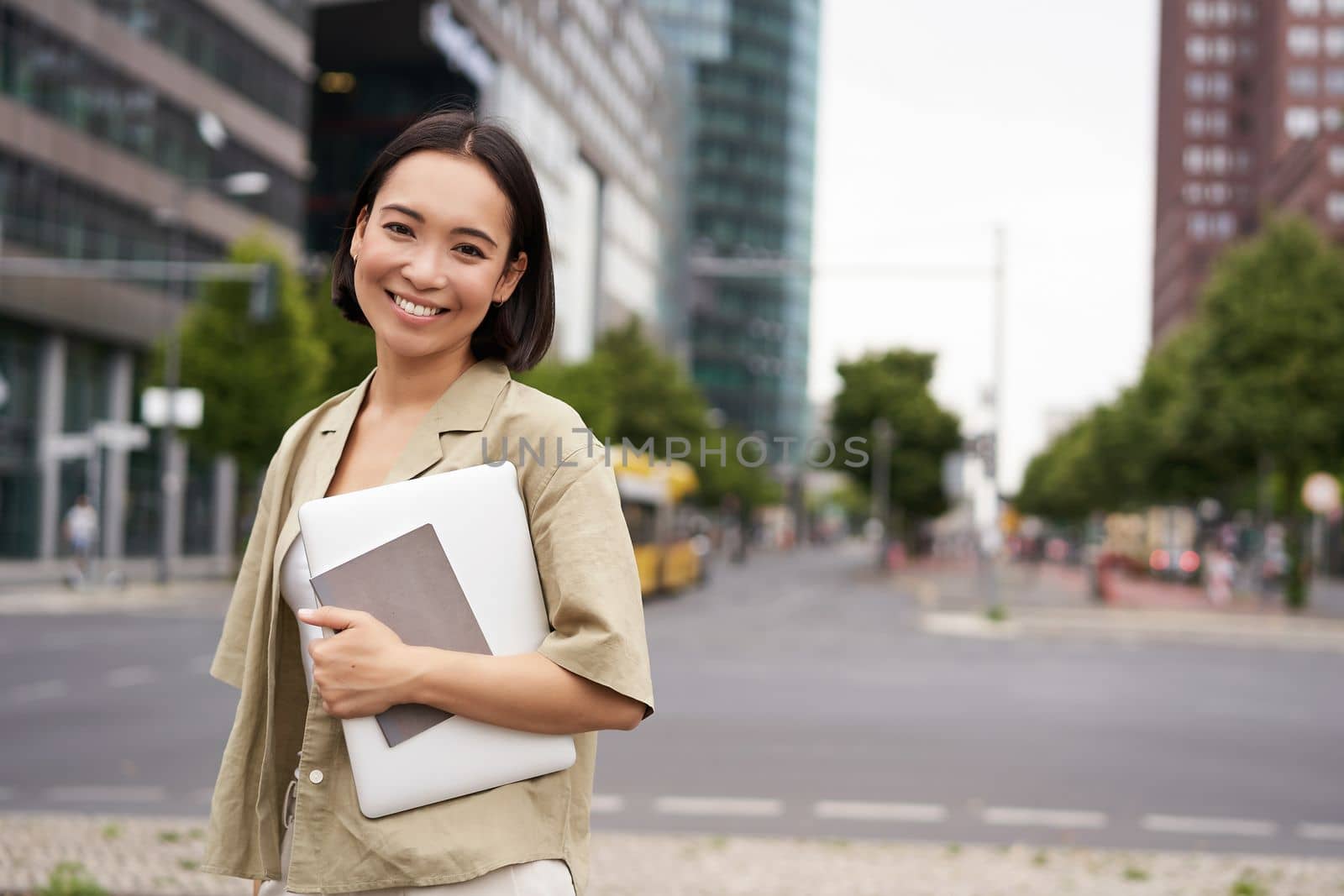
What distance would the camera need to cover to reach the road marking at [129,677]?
515 inches

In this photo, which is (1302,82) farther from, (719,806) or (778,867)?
(778,867)

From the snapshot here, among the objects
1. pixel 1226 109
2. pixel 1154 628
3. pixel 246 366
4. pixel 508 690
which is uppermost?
pixel 1226 109

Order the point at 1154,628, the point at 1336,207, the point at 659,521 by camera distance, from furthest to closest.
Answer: the point at 1336,207 < the point at 659,521 < the point at 1154,628

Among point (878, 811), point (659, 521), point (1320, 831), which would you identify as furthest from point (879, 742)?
point (659, 521)

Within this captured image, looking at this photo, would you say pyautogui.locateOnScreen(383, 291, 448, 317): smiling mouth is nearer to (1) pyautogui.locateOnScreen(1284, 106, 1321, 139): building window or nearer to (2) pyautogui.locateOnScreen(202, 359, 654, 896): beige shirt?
(2) pyautogui.locateOnScreen(202, 359, 654, 896): beige shirt

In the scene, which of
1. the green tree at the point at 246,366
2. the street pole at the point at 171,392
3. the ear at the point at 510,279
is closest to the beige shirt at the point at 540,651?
the ear at the point at 510,279

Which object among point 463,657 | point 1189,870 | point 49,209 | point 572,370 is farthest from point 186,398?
point 463,657

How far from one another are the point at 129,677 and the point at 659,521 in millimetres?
19773

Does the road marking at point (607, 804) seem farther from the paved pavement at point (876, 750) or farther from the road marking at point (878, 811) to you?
the road marking at point (878, 811)

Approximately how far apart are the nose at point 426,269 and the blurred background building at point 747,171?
11128 cm

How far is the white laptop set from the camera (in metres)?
1.78

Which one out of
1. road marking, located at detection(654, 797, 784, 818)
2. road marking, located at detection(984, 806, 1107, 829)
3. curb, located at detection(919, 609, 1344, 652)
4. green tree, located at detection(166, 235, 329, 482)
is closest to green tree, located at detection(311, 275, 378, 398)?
green tree, located at detection(166, 235, 329, 482)

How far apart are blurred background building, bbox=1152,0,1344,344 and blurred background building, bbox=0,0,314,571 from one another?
7958cm

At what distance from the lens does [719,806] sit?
7910mm
